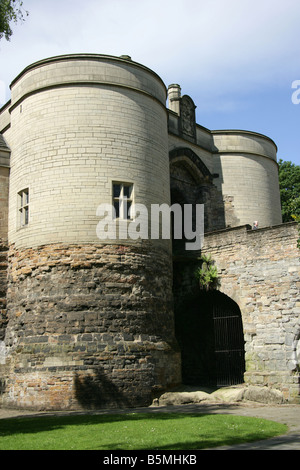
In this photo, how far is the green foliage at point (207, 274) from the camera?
62.2ft

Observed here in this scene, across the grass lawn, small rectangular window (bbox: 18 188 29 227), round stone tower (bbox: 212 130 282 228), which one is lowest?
the grass lawn

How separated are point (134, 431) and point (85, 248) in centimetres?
720

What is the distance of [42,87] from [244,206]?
11.1 metres

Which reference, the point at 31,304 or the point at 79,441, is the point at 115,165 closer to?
the point at 31,304

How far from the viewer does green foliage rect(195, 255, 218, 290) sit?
19.0 metres

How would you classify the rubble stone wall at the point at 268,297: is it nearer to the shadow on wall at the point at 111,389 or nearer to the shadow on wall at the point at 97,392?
the shadow on wall at the point at 111,389

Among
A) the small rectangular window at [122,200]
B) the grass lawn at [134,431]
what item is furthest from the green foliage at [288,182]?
the grass lawn at [134,431]

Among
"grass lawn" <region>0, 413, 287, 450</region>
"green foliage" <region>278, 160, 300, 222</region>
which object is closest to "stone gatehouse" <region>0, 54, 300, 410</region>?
"grass lawn" <region>0, 413, 287, 450</region>

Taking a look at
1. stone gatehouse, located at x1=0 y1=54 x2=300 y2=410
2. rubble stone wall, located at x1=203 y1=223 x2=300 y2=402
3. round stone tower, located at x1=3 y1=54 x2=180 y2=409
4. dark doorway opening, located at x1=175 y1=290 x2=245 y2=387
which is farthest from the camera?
dark doorway opening, located at x1=175 y1=290 x2=245 y2=387

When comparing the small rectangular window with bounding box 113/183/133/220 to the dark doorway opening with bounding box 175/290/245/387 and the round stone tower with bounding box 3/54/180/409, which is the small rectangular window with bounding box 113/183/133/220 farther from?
the dark doorway opening with bounding box 175/290/245/387

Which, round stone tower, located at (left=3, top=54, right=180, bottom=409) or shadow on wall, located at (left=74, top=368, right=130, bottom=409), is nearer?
shadow on wall, located at (left=74, top=368, right=130, bottom=409)

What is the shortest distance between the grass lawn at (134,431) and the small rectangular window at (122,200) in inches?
251

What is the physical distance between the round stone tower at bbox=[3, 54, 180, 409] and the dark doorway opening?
273 centimetres

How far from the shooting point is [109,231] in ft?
52.9
